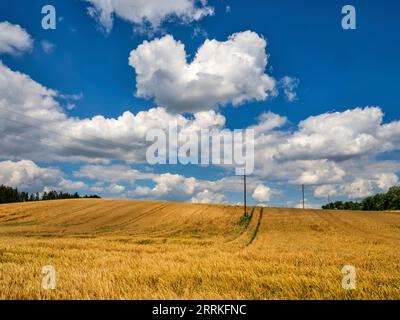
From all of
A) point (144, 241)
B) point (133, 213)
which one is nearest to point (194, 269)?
point (144, 241)

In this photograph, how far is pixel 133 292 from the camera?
A: 8578mm

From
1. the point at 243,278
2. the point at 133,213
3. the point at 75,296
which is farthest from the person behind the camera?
the point at 133,213

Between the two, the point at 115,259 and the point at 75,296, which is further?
the point at 115,259

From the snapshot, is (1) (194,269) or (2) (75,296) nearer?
(2) (75,296)

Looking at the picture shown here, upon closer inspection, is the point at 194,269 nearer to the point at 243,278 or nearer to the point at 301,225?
the point at 243,278

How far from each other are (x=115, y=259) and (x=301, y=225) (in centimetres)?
4443

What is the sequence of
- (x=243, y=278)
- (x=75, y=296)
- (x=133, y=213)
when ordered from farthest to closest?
(x=133, y=213)
(x=243, y=278)
(x=75, y=296)

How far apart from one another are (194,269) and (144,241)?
838 inches

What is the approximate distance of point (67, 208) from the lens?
76688 millimetres

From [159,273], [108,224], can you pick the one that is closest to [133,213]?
[108,224]
